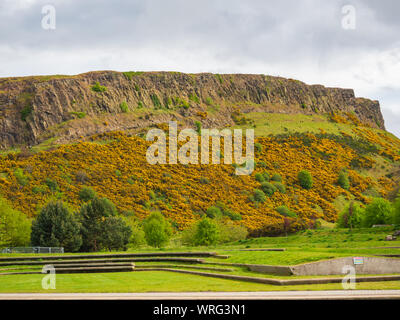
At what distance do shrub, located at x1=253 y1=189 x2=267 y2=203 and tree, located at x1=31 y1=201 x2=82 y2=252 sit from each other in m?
45.9

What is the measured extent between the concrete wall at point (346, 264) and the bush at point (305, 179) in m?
71.2

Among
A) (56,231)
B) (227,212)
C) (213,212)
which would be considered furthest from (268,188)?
(56,231)

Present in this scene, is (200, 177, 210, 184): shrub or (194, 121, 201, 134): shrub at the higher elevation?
(194, 121, 201, 134): shrub

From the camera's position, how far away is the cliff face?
92.1 m

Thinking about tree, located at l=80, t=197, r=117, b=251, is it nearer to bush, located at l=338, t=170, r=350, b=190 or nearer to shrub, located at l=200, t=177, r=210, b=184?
shrub, located at l=200, t=177, r=210, b=184

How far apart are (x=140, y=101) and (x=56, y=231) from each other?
69.2 metres

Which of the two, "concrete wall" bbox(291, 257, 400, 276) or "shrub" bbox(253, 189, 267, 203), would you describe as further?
"shrub" bbox(253, 189, 267, 203)

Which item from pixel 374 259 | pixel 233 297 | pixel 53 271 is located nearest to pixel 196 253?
pixel 53 271

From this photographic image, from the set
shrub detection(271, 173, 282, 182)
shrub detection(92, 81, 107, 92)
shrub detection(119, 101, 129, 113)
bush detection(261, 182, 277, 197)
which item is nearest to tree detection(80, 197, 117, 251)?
bush detection(261, 182, 277, 197)

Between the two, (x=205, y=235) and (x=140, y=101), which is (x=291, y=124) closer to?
(x=140, y=101)

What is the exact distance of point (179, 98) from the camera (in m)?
112

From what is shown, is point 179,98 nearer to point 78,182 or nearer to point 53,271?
point 78,182

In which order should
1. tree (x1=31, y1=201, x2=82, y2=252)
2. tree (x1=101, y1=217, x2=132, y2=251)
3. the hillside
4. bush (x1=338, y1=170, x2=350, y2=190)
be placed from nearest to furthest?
1. tree (x1=31, y1=201, x2=82, y2=252)
2. tree (x1=101, y1=217, x2=132, y2=251)
3. the hillside
4. bush (x1=338, y1=170, x2=350, y2=190)
